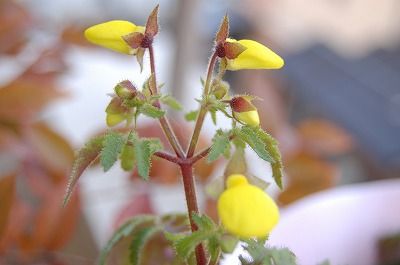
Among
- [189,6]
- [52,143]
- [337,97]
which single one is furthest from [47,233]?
[337,97]

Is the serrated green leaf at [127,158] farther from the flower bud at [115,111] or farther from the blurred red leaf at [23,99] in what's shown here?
the blurred red leaf at [23,99]

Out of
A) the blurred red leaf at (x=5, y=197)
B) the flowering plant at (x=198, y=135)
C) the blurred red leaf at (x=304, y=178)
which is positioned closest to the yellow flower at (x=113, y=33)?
the flowering plant at (x=198, y=135)

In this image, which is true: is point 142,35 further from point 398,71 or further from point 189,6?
point 398,71

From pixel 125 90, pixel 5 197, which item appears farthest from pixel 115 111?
pixel 5 197

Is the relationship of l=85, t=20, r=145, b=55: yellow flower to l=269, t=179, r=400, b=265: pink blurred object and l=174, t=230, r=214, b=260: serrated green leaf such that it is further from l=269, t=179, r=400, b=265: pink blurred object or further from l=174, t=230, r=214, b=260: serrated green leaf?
l=269, t=179, r=400, b=265: pink blurred object

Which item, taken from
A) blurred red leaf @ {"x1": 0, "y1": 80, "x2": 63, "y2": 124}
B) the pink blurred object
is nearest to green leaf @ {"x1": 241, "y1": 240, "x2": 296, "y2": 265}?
the pink blurred object

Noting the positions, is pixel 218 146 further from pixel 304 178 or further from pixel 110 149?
pixel 304 178
